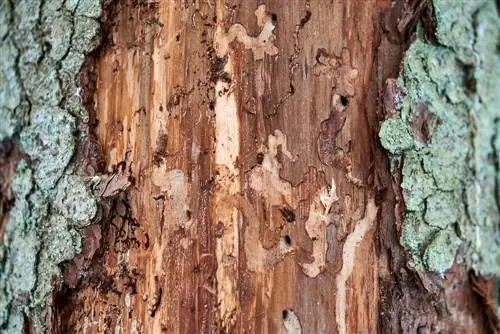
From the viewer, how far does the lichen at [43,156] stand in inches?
49.8

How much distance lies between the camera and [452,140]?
1.10 metres

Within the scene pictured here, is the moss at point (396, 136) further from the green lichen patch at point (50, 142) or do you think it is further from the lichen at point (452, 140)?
the green lichen patch at point (50, 142)

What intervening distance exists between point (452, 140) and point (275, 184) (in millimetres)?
318

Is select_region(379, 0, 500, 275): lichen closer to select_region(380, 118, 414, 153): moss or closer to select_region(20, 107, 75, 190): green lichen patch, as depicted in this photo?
select_region(380, 118, 414, 153): moss

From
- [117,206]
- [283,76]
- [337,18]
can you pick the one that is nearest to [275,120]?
[283,76]

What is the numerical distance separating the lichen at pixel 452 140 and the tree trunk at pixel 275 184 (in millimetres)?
34

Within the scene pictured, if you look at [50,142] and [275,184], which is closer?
[275,184]

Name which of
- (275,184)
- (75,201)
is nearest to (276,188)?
(275,184)

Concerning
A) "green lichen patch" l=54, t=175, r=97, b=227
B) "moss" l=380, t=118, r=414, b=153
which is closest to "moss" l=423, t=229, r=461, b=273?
"moss" l=380, t=118, r=414, b=153

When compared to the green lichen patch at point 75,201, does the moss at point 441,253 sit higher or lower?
lower

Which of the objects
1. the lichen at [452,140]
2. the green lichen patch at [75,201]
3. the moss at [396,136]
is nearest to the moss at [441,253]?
the lichen at [452,140]

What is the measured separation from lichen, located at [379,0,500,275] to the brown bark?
4 centimetres

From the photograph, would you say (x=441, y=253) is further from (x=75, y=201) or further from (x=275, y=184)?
(x=75, y=201)

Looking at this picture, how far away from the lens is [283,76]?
117 centimetres
